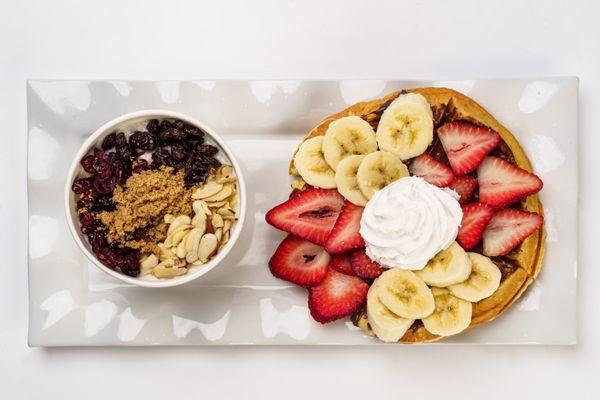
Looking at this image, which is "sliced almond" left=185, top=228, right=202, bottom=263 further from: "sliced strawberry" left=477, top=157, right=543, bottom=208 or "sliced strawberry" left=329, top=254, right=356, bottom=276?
"sliced strawberry" left=477, top=157, right=543, bottom=208

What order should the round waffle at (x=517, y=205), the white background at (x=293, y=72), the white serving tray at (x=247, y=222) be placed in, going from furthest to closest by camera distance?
the white background at (x=293, y=72)
the white serving tray at (x=247, y=222)
the round waffle at (x=517, y=205)

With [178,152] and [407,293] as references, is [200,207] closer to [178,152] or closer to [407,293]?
[178,152]

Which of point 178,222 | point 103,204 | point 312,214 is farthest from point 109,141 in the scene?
point 312,214

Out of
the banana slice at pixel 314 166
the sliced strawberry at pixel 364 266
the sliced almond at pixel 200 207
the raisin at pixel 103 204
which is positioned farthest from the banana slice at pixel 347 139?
the raisin at pixel 103 204

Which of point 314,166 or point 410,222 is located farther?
point 314,166

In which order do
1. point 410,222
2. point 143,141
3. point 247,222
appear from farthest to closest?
point 247,222 < point 143,141 < point 410,222

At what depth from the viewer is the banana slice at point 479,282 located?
1.66m

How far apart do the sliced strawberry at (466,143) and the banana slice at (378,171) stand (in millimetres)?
123

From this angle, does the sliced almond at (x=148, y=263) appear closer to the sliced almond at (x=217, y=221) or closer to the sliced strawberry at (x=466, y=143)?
the sliced almond at (x=217, y=221)

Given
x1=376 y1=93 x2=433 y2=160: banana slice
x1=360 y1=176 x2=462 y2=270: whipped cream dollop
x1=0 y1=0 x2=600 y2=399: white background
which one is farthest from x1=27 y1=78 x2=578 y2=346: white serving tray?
x1=360 y1=176 x2=462 y2=270: whipped cream dollop

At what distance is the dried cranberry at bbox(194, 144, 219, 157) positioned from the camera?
5.63 feet

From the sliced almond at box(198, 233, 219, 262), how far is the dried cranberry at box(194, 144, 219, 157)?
208 mm

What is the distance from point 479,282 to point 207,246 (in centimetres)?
68

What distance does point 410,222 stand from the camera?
5.26 feet
